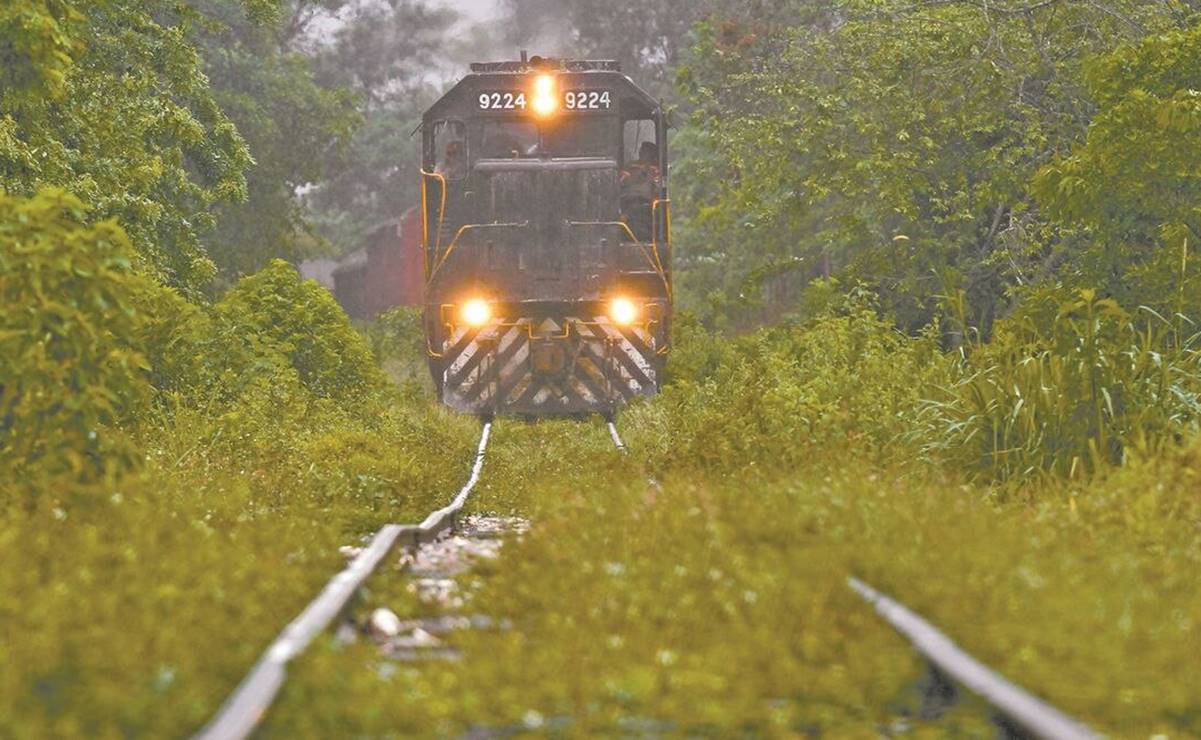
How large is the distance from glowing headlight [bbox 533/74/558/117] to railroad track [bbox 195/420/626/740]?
36.3ft

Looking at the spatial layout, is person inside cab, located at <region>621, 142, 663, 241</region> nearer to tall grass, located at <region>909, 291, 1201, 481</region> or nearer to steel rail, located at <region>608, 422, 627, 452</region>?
steel rail, located at <region>608, 422, 627, 452</region>

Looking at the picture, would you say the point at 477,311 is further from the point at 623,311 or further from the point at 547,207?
the point at 623,311

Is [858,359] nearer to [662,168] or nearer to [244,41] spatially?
[662,168]

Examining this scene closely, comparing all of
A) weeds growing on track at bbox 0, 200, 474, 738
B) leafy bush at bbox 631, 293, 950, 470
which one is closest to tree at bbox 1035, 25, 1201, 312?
leafy bush at bbox 631, 293, 950, 470

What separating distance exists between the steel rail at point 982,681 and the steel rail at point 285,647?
6.74 feet

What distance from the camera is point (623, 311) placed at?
21.1m

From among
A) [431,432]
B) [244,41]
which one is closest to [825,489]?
[431,432]

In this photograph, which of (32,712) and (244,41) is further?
(244,41)

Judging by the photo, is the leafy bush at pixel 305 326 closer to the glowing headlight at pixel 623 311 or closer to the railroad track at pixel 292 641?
the glowing headlight at pixel 623 311

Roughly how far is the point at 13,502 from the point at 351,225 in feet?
242

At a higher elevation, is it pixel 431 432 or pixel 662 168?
pixel 662 168

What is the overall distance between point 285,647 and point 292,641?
0.14 metres

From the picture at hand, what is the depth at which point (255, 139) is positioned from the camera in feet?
138

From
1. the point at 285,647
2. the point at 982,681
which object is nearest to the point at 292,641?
the point at 285,647
